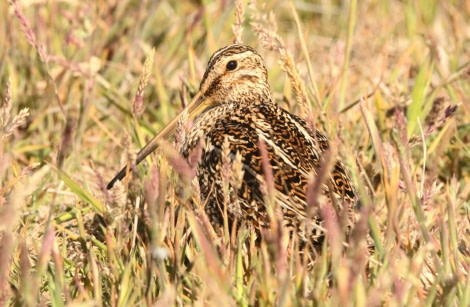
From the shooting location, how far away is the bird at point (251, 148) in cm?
Result: 324

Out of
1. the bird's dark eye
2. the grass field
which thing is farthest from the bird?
the grass field

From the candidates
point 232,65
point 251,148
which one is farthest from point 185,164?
point 232,65

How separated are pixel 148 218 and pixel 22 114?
21.0 inches

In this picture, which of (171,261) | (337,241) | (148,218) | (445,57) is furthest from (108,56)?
(337,241)

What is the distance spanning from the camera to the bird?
3.24 m

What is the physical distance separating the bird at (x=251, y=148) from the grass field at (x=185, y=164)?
13 centimetres

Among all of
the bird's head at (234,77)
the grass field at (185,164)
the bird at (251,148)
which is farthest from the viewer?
the bird's head at (234,77)

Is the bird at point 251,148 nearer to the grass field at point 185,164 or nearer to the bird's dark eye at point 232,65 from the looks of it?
the bird's dark eye at point 232,65

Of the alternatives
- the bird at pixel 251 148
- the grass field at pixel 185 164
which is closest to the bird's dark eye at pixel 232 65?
the bird at pixel 251 148

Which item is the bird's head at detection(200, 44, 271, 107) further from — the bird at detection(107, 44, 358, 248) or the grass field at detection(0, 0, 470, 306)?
the grass field at detection(0, 0, 470, 306)

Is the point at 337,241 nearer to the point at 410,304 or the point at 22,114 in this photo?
the point at 410,304

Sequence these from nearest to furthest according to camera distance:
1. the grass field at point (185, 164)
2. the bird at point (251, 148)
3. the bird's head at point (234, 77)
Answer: the grass field at point (185, 164)
the bird at point (251, 148)
the bird's head at point (234, 77)

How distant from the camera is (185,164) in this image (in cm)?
236

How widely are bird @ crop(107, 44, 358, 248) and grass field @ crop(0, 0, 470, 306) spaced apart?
0.13 meters
